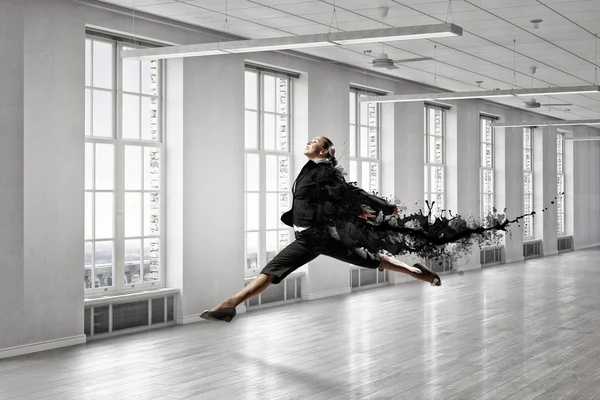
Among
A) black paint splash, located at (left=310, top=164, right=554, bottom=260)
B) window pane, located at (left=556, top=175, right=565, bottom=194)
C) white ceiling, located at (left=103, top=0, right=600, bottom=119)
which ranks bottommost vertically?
black paint splash, located at (left=310, top=164, right=554, bottom=260)

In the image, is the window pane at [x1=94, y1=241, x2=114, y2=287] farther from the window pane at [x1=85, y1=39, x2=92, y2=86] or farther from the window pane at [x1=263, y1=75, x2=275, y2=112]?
the window pane at [x1=263, y1=75, x2=275, y2=112]

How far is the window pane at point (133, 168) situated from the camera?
9750 millimetres

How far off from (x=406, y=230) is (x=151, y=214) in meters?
6.62

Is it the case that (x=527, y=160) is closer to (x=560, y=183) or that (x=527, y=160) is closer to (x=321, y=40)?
(x=560, y=183)

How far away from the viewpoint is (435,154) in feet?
56.5

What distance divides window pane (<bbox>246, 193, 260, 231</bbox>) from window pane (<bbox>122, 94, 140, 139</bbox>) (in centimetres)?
240

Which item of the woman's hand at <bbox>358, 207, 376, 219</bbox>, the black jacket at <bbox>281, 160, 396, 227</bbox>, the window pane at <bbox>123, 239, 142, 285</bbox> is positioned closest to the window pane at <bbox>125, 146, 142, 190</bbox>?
the window pane at <bbox>123, 239, 142, 285</bbox>

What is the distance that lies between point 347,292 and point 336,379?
21.3 feet

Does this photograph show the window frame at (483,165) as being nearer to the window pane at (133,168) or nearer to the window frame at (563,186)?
the window frame at (563,186)

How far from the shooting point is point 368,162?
1470 cm

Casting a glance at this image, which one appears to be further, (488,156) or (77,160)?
(488,156)

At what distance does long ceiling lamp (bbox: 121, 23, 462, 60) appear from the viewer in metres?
7.19

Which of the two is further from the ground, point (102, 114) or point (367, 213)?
point (102, 114)

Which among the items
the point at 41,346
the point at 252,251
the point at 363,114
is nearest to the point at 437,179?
the point at 363,114
